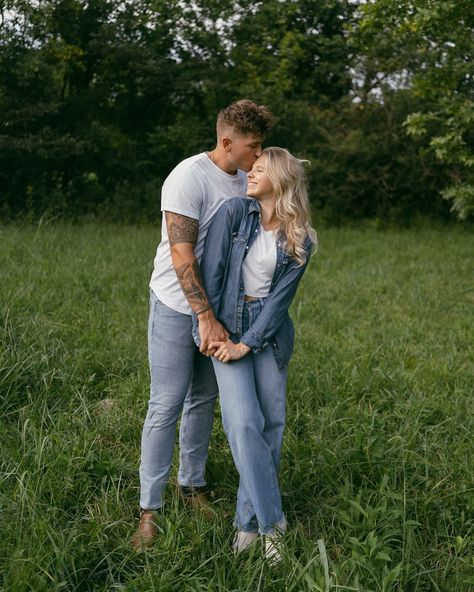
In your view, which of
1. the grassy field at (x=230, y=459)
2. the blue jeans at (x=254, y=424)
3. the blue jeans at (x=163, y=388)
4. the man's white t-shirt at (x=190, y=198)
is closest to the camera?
the grassy field at (x=230, y=459)

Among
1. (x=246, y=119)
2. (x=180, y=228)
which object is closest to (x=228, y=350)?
(x=180, y=228)

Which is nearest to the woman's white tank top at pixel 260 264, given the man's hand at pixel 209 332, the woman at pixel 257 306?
the woman at pixel 257 306

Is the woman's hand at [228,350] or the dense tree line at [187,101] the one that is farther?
the dense tree line at [187,101]

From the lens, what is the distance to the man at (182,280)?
9.47ft

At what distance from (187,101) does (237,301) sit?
1493cm

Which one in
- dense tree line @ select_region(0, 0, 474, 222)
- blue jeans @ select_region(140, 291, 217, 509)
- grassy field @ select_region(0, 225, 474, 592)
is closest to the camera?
grassy field @ select_region(0, 225, 474, 592)

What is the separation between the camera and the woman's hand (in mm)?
2816

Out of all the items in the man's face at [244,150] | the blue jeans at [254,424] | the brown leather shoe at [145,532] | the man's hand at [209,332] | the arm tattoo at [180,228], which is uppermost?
the man's face at [244,150]

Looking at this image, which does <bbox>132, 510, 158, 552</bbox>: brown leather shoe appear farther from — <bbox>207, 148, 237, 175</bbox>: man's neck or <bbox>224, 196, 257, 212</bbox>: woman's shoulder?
<bbox>207, 148, 237, 175</bbox>: man's neck

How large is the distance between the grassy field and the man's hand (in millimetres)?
690

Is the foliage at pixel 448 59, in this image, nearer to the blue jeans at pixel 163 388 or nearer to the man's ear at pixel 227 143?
the man's ear at pixel 227 143

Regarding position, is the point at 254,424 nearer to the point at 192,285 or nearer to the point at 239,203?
the point at 192,285

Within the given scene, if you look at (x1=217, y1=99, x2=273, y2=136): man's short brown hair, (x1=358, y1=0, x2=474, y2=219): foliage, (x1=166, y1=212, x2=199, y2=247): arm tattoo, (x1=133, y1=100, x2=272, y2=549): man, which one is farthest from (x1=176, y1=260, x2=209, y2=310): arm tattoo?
(x1=358, y1=0, x2=474, y2=219): foliage

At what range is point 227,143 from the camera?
9.71 ft
